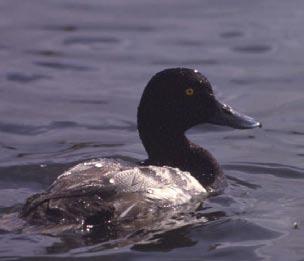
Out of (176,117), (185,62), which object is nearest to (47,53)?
(185,62)

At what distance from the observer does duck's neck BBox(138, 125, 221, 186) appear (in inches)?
454

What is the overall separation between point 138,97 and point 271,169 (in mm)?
2881

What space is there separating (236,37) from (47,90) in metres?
2.93

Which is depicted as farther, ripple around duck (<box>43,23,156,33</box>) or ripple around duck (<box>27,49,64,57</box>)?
ripple around duck (<box>43,23,156,33</box>)

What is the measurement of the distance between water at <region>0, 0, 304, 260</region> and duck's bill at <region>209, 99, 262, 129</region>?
1.54 ft

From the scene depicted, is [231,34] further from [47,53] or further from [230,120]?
[230,120]

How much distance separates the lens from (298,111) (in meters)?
13.9

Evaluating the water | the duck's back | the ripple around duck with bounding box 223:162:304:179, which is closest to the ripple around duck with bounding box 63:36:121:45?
the water

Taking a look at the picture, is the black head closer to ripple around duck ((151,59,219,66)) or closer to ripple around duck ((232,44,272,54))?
ripple around duck ((151,59,219,66))

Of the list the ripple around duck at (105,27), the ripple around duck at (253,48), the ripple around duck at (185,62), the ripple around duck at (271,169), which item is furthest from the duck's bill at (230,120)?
the ripple around duck at (105,27)

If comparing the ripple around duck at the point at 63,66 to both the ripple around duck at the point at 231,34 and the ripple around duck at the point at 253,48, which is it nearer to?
the ripple around duck at the point at 253,48

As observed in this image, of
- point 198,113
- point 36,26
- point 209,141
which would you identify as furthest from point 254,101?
point 36,26

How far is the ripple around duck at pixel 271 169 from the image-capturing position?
11.8m

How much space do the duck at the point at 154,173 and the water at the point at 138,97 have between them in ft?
0.73
